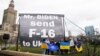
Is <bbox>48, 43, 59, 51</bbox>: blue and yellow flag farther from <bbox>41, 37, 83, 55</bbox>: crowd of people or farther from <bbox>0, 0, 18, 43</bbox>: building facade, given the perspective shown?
<bbox>0, 0, 18, 43</bbox>: building facade

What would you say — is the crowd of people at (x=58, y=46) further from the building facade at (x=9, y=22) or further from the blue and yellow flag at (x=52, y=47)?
the building facade at (x=9, y=22)

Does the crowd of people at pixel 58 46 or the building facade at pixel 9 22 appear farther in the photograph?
the building facade at pixel 9 22

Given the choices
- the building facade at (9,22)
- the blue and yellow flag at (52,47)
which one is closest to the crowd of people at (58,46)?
the blue and yellow flag at (52,47)

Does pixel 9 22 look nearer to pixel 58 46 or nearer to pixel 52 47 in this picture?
pixel 58 46

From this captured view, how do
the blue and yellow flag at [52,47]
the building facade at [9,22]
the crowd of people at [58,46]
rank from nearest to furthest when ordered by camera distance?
1. the crowd of people at [58,46]
2. the blue and yellow flag at [52,47]
3. the building facade at [9,22]

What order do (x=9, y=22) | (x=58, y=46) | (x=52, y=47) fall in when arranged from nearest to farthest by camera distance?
(x=52, y=47), (x=58, y=46), (x=9, y=22)

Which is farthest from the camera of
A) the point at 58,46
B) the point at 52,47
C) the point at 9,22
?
the point at 9,22

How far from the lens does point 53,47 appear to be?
10633 mm

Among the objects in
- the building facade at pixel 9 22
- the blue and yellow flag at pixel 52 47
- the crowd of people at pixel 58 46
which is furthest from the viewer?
the building facade at pixel 9 22

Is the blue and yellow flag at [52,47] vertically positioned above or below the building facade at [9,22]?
below

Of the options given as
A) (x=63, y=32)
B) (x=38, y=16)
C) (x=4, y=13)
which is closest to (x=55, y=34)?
A: (x=63, y=32)

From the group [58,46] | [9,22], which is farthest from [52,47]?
[9,22]

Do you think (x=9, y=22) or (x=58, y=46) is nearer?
(x=58, y=46)

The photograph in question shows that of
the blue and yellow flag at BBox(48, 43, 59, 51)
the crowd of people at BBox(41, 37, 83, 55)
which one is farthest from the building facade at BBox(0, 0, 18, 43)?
the blue and yellow flag at BBox(48, 43, 59, 51)
